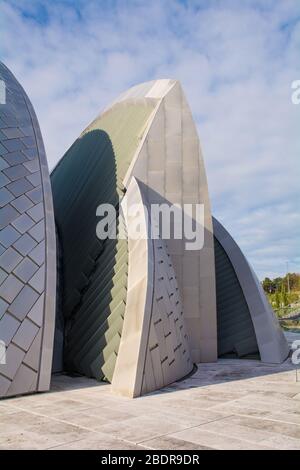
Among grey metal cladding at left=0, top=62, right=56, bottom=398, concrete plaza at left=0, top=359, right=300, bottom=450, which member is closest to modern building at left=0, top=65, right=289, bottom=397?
grey metal cladding at left=0, top=62, right=56, bottom=398

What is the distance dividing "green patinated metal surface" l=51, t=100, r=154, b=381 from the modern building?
0.21 ft

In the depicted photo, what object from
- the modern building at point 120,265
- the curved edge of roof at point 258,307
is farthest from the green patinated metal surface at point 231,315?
the curved edge of roof at point 258,307

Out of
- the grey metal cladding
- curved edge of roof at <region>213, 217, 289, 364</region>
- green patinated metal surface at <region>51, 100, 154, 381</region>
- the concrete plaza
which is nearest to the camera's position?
the concrete plaza

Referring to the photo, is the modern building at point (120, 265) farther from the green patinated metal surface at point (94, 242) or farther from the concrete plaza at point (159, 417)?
the concrete plaza at point (159, 417)

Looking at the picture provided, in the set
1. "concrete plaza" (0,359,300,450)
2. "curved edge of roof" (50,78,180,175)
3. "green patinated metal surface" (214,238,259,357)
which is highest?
"curved edge of roof" (50,78,180,175)

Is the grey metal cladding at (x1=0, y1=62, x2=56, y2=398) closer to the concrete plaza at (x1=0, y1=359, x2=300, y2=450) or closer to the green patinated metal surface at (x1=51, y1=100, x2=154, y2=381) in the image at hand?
the concrete plaza at (x1=0, y1=359, x2=300, y2=450)

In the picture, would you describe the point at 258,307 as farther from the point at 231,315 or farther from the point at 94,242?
the point at 94,242

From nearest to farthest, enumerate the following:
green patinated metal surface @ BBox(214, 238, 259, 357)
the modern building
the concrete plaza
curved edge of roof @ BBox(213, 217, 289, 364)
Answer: the concrete plaza < the modern building < curved edge of roof @ BBox(213, 217, 289, 364) < green patinated metal surface @ BBox(214, 238, 259, 357)

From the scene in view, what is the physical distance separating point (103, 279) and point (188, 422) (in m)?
7.86

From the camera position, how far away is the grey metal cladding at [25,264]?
11.0m

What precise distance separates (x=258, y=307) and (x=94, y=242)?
814 cm

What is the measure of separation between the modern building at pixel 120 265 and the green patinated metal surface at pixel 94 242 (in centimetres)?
6

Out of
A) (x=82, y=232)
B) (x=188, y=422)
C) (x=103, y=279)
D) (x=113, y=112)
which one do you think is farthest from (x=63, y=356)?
(x=113, y=112)

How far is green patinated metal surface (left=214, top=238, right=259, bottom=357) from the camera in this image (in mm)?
19969
